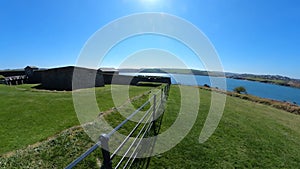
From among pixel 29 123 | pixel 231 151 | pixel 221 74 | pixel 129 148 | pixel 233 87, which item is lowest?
pixel 233 87

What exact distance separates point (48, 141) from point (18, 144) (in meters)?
0.67

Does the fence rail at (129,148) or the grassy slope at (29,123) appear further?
the grassy slope at (29,123)

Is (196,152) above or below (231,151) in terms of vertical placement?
above

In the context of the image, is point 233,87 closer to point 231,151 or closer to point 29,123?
point 231,151

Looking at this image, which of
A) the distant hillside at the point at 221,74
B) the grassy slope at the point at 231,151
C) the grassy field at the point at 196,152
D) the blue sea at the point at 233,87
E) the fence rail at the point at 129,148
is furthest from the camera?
the blue sea at the point at 233,87

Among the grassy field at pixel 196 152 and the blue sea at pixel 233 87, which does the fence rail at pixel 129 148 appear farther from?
the blue sea at pixel 233 87

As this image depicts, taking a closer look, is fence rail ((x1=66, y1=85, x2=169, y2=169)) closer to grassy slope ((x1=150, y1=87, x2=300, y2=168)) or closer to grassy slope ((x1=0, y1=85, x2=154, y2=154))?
grassy slope ((x1=150, y1=87, x2=300, y2=168))

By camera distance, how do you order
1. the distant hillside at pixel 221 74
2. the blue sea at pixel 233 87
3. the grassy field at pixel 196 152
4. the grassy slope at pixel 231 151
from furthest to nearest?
1. the blue sea at pixel 233 87
2. the distant hillside at pixel 221 74
3. the grassy slope at pixel 231 151
4. the grassy field at pixel 196 152

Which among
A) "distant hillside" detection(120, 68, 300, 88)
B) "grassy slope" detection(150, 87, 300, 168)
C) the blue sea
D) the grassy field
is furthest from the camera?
the blue sea

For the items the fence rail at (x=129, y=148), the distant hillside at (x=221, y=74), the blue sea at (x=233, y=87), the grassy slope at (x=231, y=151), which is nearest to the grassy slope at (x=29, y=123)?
the fence rail at (x=129, y=148)

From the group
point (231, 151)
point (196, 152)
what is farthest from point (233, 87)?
point (196, 152)

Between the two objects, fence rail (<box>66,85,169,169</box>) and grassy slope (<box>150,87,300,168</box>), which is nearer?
fence rail (<box>66,85,169,169</box>)

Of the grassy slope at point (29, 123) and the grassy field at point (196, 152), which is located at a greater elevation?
the grassy slope at point (29, 123)

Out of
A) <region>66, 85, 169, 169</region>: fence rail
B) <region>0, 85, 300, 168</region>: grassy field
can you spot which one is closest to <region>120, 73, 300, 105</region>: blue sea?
<region>0, 85, 300, 168</region>: grassy field
